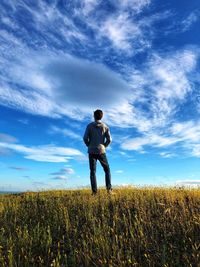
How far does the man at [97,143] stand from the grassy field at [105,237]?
2352 mm

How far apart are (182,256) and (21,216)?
548 cm

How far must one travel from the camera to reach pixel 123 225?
26.2 feet

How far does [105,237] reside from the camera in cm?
686

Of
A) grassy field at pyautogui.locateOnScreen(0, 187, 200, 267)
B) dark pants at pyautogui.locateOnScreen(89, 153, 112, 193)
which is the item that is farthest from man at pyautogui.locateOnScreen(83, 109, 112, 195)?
grassy field at pyautogui.locateOnScreen(0, 187, 200, 267)

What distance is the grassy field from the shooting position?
5930mm

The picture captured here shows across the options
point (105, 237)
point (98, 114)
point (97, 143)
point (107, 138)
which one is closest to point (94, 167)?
point (97, 143)

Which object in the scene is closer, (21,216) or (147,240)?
(147,240)

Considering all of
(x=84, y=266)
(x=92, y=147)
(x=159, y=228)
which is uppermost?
(x=92, y=147)

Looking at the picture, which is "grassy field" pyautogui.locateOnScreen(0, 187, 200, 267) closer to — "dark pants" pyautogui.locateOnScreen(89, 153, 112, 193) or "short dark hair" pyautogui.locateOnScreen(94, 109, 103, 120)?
"dark pants" pyautogui.locateOnScreen(89, 153, 112, 193)

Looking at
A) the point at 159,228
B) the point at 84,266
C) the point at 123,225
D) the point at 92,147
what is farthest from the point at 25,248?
the point at 92,147

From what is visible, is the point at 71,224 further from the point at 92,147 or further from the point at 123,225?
the point at 92,147

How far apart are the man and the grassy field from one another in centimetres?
235

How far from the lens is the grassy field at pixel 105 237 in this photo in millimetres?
5930

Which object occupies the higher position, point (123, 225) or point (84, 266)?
point (123, 225)
